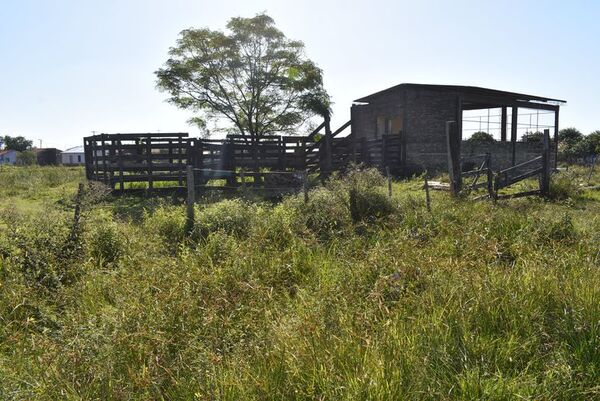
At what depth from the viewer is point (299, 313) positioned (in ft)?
13.8

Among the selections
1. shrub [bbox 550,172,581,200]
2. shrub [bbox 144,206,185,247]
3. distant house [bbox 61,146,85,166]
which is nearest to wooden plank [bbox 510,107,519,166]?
shrub [bbox 550,172,581,200]

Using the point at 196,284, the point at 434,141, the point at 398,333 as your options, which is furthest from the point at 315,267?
the point at 434,141

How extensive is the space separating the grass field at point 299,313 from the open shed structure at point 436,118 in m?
14.7

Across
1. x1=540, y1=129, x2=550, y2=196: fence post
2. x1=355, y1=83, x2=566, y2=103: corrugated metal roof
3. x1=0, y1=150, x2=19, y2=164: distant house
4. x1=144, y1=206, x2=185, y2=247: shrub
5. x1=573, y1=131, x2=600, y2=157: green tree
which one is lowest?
x1=144, y1=206, x2=185, y2=247: shrub

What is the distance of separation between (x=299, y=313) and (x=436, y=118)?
19.7 meters

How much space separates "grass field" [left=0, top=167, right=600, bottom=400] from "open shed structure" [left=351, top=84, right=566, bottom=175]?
14.7 m

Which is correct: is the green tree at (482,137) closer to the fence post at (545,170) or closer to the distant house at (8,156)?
the fence post at (545,170)

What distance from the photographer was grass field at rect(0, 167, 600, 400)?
3.14 m

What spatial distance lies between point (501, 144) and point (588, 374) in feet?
75.6

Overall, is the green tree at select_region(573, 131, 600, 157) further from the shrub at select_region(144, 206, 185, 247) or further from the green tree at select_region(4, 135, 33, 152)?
the green tree at select_region(4, 135, 33, 152)

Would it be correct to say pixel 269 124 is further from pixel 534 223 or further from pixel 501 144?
pixel 534 223

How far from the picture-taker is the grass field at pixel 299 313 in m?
3.14

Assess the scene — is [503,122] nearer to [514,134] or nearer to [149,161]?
[514,134]

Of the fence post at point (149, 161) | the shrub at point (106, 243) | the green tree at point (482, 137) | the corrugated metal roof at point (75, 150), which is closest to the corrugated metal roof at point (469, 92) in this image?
the green tree at point (482, 137)
